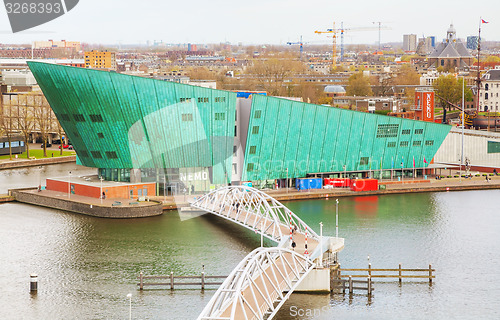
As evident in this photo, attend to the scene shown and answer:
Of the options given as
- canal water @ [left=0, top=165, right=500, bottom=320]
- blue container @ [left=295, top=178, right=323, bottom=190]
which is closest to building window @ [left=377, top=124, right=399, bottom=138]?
blue container @ [left=295, top=178, right=323, bottom=190]

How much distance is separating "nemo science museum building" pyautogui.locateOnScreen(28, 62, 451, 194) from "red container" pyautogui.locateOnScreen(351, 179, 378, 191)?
2594 millimetres

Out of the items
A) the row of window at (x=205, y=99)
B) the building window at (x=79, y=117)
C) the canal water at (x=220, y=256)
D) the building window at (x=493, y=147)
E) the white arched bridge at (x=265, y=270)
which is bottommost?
the canal water at (x=220, y=256)

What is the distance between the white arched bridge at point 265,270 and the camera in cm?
3108

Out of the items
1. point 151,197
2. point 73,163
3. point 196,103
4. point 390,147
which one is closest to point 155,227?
point 151,197

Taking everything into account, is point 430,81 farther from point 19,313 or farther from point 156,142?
point 19,313

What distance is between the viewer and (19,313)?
37312 millimetres

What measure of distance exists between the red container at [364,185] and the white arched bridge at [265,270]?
14740 mm

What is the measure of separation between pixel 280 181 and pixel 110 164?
1234 centimetres

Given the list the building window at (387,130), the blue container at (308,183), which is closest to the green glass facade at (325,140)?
the building window at (387,130)

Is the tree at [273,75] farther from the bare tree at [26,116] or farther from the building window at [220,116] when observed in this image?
the building window at [220,116]

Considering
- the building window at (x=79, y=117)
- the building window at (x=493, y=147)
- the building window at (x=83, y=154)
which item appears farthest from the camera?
the building window at (x=493, y=147)

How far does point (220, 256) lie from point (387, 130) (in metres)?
27.8

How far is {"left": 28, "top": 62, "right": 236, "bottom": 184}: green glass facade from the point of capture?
59.3 m

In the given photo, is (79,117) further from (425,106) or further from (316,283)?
(425,106)
